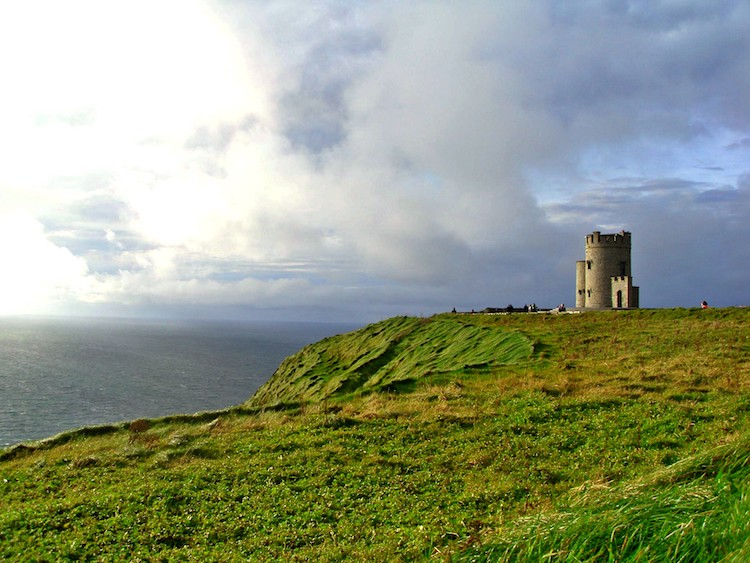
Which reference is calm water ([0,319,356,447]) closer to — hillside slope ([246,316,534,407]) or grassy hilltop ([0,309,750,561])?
hillside slope ([246,316,534,407])

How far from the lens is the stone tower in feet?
222

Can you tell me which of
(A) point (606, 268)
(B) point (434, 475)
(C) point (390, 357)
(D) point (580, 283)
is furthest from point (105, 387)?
(B) point (434, 475)

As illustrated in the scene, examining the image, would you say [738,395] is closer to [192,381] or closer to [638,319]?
[638,319]

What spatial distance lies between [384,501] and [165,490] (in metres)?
5.92

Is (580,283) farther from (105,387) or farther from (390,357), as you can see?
(105,387)

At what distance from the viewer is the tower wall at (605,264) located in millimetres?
68188

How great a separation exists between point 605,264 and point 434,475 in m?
62.0

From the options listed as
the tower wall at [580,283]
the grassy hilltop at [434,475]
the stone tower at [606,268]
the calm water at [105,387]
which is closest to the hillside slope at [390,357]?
the grassy hilltop at [434,475]

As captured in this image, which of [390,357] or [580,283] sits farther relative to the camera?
[580,283]

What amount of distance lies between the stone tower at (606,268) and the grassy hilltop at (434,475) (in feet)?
127

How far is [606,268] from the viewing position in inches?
2707

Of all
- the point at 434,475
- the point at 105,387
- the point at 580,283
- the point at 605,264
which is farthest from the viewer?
the point at 105,387

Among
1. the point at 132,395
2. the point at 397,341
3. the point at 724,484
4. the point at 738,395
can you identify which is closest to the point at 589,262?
the point at 397,341

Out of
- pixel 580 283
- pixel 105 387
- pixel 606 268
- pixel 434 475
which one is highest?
pixel 606 268
